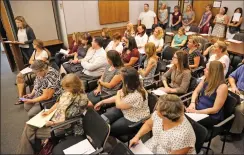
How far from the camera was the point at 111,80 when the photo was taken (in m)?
2.76

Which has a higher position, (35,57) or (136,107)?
(35,57)

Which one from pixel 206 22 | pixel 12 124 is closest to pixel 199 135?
pixel 12 124

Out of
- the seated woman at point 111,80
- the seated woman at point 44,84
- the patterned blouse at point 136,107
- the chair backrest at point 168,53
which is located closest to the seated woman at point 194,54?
the chair backrest at point 168,53

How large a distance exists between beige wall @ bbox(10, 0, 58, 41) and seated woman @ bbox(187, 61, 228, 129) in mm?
5220

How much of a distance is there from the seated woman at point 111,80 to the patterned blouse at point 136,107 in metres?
0.64

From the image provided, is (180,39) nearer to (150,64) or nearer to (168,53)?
(168,53)

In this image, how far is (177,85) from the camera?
9.01 feet

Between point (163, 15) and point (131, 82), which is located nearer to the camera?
point (131, 82)

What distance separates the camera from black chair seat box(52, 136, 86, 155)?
1.87 m

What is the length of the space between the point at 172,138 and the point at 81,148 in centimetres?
87

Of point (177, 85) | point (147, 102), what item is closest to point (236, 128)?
point (177, 85)

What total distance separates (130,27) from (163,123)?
156 inches

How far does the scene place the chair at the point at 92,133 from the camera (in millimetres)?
1760

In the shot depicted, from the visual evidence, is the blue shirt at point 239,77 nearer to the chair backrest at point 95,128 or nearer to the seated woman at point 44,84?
the chair backrest at point 95,128
